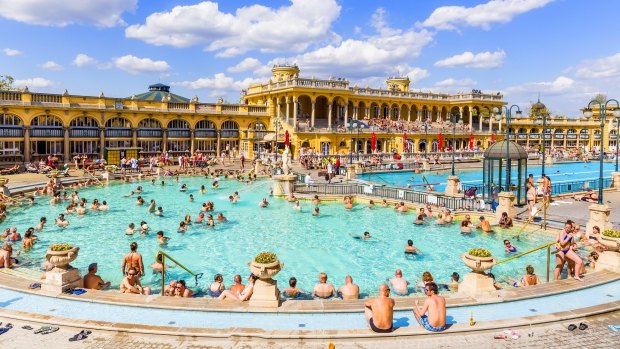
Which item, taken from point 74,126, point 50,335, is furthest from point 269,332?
point 74,126

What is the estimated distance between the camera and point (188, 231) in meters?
20.6

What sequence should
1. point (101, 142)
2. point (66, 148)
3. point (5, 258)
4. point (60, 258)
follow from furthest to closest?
point (101, 142)
point (66, 148)
point (5, 258)
point (60, 258)

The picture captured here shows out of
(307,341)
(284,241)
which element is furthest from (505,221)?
(307,341)

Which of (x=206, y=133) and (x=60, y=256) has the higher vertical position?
(x=206, y=133)

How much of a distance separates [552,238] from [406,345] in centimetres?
1262

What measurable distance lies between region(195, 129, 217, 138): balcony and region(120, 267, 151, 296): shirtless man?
3906 centimetres

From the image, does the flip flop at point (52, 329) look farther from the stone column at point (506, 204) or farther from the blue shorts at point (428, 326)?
the stone column at point (506, 204)

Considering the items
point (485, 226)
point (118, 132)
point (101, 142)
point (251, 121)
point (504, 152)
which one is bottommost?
point (485, 226)

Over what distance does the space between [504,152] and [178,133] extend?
34743 millimetres

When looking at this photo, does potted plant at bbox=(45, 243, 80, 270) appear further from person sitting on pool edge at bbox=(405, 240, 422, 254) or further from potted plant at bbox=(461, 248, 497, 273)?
person sitting on pool edge at bbox=(405, 240, 422, 254)

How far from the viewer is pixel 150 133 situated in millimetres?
46750

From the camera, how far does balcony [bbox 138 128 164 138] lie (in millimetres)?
46125

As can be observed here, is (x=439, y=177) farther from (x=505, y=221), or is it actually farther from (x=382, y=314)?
(x=382, y=314)

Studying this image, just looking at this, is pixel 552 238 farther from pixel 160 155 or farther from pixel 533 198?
pixel 160 155
